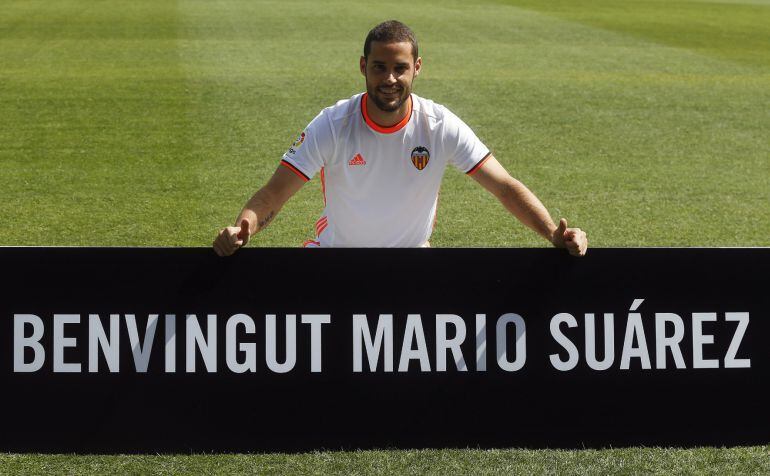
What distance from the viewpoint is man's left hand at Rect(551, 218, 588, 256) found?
13.8ft

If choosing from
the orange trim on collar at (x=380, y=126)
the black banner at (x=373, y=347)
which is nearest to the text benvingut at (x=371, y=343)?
the black banner at (x=373, y=347)

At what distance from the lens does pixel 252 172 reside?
444 inches

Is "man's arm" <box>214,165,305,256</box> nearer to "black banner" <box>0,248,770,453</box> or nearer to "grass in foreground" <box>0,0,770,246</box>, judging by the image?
"black banner" <box>0,248,770,453</box>

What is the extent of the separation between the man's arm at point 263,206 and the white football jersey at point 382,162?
0.05 m

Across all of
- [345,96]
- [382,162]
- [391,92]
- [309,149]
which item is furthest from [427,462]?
[345,96]

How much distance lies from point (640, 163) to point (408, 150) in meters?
7.80

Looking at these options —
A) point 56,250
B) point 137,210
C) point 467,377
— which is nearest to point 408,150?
point 467,377

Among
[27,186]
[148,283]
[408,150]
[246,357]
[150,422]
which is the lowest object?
[27,186]

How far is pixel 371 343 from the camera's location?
168 inches

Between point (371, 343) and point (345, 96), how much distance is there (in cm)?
1176

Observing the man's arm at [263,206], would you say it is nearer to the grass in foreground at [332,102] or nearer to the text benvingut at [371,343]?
the text benvingut at [371,343]

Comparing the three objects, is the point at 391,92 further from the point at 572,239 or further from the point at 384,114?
the point at 572,239

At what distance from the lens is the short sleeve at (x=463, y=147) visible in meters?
4.78

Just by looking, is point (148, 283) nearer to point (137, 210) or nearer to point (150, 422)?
point (150, 422)
